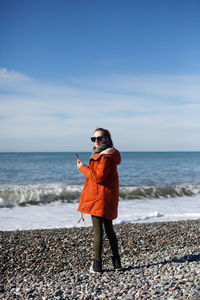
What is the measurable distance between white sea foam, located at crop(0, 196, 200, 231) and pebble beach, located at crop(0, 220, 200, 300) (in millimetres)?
2341

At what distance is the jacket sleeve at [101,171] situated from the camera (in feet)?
13.0

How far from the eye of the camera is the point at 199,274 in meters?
4.05

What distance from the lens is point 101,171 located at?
3955 millimetres

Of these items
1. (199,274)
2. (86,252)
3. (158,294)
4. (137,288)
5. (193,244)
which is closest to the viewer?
(158,294)

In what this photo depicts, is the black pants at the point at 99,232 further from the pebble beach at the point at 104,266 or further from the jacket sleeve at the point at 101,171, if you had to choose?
the jacket sleeve at the point at 101,171

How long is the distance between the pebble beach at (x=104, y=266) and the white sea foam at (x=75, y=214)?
2.34 m

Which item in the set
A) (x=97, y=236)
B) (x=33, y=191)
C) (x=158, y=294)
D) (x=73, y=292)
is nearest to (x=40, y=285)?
(x=73, y=292)

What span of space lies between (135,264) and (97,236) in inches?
46.7

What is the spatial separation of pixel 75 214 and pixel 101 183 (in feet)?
24.3

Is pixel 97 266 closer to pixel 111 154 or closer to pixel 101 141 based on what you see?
pixel 111 154

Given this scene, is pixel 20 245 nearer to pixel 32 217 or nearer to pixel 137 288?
pixel 137 288

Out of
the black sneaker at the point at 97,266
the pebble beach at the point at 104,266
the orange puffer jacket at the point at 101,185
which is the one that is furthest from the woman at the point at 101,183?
the pebble beach at the point at 104,266

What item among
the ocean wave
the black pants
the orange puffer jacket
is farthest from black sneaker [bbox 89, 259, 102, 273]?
the ocean wave

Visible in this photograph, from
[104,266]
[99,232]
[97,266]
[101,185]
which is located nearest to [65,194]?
[104,266]
